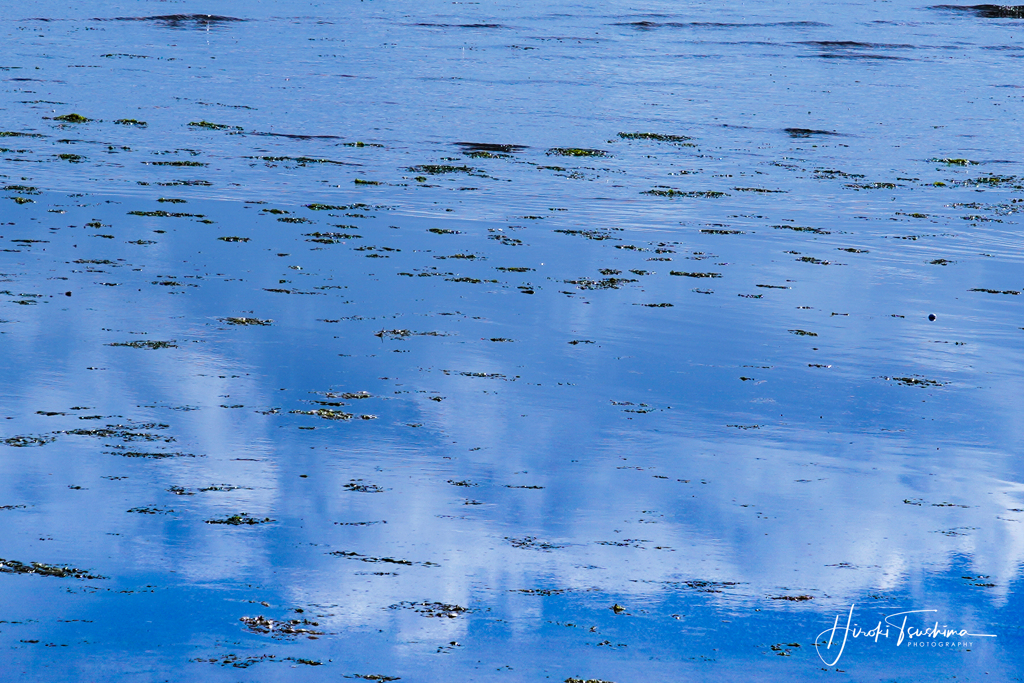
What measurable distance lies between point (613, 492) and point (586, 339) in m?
5.55

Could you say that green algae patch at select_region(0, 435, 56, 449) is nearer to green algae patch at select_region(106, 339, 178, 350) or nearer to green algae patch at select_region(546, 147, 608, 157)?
green algae patch at select_region(106, 339, 178, 350)

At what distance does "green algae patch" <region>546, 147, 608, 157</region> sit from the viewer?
35.1 metres

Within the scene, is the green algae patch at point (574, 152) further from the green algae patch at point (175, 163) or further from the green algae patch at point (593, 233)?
the green algae patch at point (593, 233)

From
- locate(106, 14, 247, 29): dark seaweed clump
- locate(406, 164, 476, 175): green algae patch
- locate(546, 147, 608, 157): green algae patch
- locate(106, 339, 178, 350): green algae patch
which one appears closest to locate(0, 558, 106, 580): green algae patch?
locate(106, 339, 178, 350): green algae patch

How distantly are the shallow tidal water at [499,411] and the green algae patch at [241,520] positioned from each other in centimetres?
3

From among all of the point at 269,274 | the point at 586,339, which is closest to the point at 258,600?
the point at 586,339

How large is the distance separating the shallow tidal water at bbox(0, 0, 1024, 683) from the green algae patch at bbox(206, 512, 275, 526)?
1.3 inches

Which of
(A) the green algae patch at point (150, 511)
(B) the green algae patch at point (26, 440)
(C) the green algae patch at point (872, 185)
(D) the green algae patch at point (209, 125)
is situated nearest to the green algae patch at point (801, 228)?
(C) the green algae patch at point (872, 185)

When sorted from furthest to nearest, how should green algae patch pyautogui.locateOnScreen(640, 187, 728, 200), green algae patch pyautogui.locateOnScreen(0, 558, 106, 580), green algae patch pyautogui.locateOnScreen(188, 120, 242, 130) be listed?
1. green algae patch pyautogui.locateOnScreen(188, 120, 242, 130)
2. green algae patch pyautogui.locateOnScreen(640, 187, 728, 200)
3. green algae patch pyautogui.locateOnScreen(0, 558, 106, 580)

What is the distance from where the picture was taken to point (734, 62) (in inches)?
2621

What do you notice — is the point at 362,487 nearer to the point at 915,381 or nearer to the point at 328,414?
the point at 328,414

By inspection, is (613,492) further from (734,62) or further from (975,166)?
(734,62)

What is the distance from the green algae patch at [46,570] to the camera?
30.5 ft

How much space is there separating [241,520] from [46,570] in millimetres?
1722
